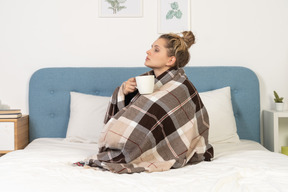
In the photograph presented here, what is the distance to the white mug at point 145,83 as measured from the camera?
1.72 meters

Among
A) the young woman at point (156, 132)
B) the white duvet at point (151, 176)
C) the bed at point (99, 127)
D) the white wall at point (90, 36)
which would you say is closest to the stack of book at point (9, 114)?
the bed at point (99, 127)

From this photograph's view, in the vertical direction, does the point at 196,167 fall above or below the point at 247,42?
below

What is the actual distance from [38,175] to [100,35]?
1.66 m

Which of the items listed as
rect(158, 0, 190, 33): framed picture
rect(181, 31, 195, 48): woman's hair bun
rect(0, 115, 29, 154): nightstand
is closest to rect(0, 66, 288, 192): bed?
rect(0, 115, 29, 154): nightstand

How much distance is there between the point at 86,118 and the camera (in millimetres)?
2574

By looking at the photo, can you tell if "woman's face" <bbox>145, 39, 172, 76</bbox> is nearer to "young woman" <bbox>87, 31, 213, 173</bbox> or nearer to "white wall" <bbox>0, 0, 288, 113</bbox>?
"young woman" <bbox>87, 31, 213, 173</bbox>

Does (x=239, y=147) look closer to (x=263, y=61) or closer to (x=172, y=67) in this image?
(x=172, y=67)

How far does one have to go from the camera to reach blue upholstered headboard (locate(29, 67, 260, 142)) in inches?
110

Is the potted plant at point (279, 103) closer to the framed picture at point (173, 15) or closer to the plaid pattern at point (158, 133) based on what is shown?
the framed picture at point (173, 15)

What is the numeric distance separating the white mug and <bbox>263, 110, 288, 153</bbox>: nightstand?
1295 millimetres

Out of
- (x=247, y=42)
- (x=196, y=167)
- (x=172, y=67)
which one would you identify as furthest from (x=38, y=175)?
(x=247, y=42)

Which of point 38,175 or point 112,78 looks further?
point 112,78

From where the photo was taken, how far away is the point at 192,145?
1.84 m

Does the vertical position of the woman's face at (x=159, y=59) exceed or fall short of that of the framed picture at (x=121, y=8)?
it falls short
